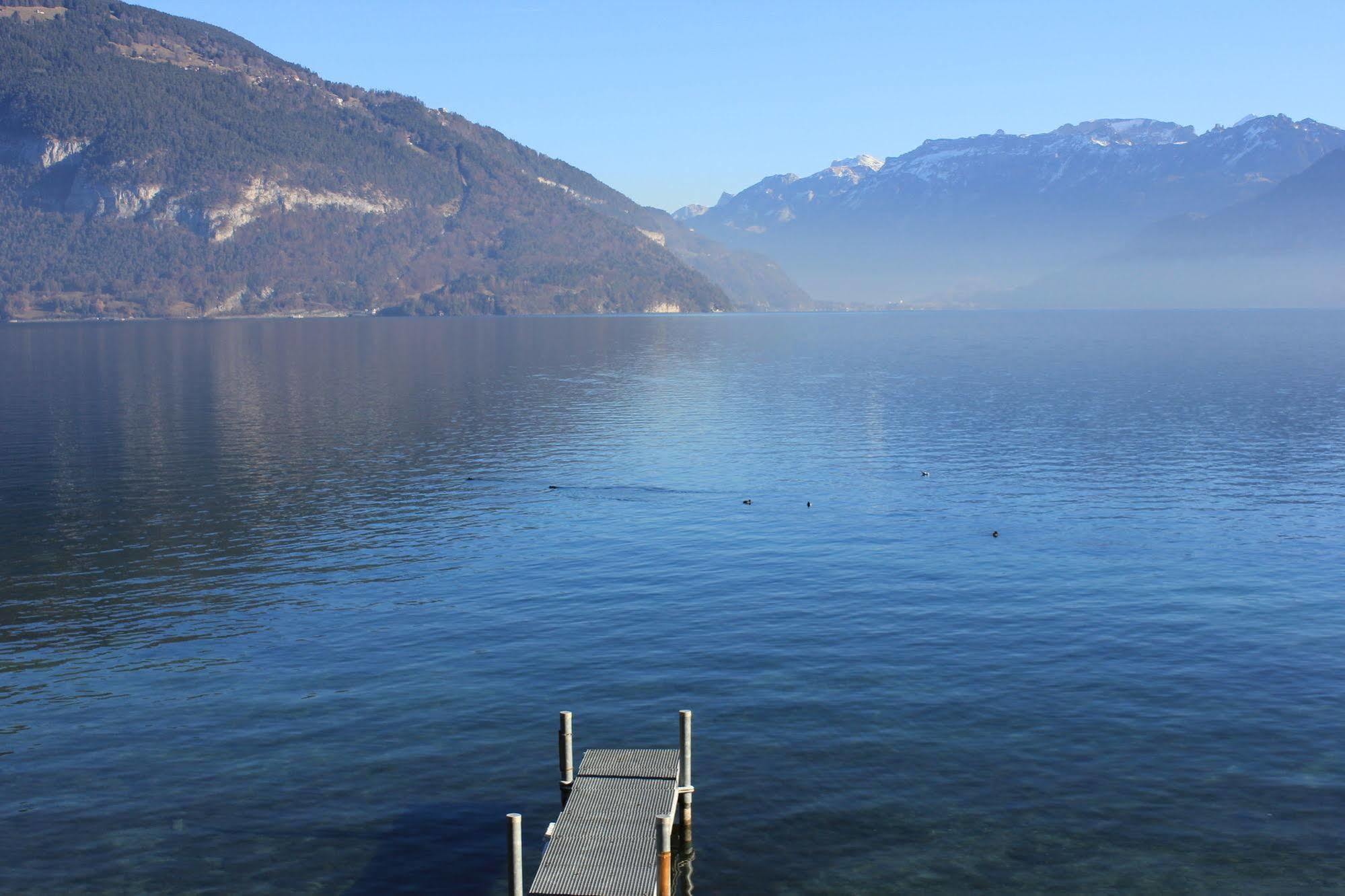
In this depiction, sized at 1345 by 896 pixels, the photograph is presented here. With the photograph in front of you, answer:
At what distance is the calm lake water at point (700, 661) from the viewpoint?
32312 mm

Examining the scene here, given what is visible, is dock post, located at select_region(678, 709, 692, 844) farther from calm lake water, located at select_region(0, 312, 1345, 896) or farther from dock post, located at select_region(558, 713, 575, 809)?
dock post, located at select_region(558, 713, 575, 809)

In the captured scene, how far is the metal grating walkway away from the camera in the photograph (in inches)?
1110

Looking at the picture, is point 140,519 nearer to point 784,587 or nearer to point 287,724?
point 287,724

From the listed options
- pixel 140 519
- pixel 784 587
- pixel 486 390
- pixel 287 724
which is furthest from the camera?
pixel 486 390

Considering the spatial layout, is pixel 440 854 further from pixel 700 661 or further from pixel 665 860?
pixel 700 661

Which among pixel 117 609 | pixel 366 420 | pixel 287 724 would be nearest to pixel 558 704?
pixel 287 724

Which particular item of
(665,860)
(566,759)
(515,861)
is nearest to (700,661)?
(566,759)

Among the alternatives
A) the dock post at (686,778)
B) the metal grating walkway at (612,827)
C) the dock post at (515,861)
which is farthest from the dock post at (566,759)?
the dock post at (515,861)

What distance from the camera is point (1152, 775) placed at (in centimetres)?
3609

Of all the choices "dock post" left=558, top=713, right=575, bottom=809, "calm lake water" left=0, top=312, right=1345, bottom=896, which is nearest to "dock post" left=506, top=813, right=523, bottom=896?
"calm lake water" left=0, top=312, right=1345, bottom=896

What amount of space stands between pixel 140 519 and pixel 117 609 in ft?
67.8

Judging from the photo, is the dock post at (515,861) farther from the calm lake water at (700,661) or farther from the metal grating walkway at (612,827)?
the calm lake water at (700,661)

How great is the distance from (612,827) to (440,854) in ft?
17.6

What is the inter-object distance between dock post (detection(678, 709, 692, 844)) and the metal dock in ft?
0.07
